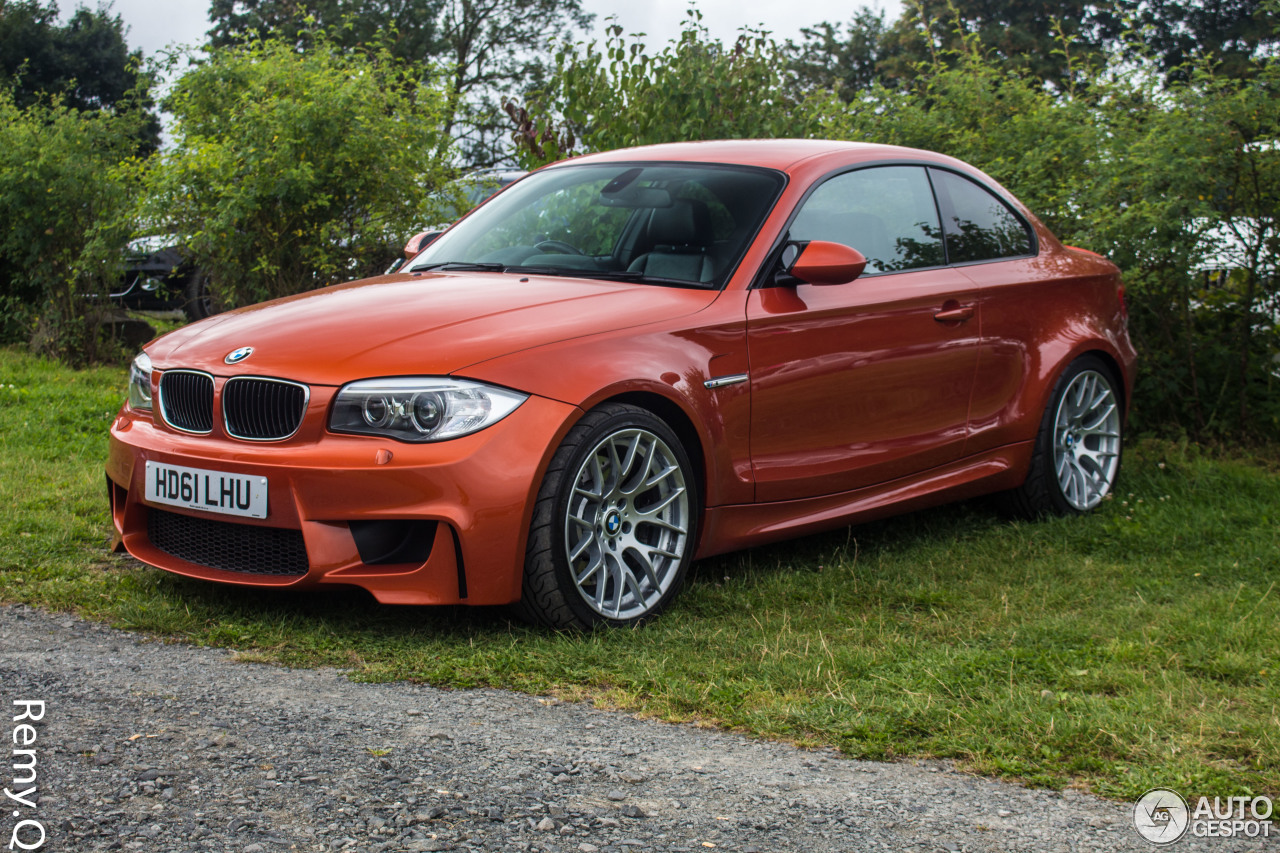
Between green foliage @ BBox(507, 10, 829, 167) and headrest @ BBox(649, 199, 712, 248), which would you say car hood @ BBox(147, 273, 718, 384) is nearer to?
headrest @ BBox(649, 199, 712, 248)

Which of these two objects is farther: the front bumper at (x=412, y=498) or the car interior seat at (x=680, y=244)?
the car interior seat at (x=680, y=244)

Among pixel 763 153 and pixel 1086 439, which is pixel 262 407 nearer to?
pixel 763 153

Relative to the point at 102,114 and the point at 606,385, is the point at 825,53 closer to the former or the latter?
the point at 102,114

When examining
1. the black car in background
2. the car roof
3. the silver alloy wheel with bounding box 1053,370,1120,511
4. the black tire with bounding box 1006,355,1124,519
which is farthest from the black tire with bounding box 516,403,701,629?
the black car in background

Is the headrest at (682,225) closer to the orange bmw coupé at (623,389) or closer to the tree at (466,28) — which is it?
the orange bmw coupé at (623,389)

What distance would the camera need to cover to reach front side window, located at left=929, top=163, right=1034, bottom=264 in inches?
221

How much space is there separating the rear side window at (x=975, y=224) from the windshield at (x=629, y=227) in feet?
3.33

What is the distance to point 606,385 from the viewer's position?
405cm

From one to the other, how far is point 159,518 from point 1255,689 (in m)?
3.37

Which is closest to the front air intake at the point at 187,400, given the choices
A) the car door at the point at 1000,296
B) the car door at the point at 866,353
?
the car door at the point at 866,353

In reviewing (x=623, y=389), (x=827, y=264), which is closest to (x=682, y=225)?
(x=827, y=264)

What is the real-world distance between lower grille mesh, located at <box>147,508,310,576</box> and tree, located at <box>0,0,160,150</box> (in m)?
29.1

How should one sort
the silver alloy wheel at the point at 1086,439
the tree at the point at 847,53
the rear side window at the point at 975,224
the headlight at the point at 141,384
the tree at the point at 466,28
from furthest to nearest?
1. the tree at the point at 847,53
2. the tree at the point at 466,28
3. the silver alloy wheel at the point at 1086,439
4. the rear side window at the point at 975,224
5. the headlight at the point at 141,384

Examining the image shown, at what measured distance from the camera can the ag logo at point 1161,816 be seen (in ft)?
8.92
